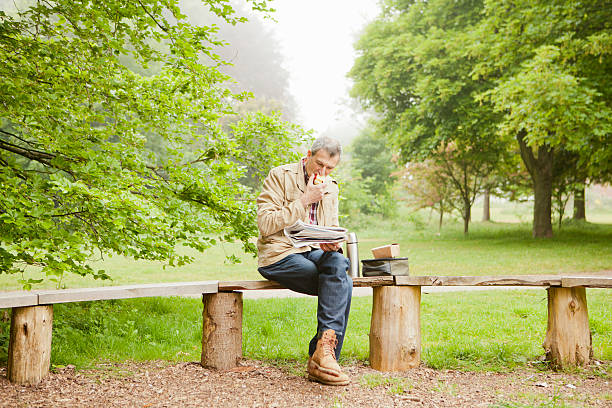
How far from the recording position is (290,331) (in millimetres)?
5504

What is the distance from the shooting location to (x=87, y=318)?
5516 mm

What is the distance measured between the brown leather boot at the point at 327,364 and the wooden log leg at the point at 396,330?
1.89 feet

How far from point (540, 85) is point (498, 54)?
91.8 inches

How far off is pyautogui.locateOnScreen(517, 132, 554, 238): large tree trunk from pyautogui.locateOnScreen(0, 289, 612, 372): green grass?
959 cm

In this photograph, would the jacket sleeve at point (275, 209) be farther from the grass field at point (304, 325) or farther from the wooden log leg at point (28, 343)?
the wooden log leg at point (28, 343)

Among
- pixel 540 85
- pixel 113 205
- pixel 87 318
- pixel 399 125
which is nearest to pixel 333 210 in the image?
pixel 113 205

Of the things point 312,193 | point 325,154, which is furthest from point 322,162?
point 312,193

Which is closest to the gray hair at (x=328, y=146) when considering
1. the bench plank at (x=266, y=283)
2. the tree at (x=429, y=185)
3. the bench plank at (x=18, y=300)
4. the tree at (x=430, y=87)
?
the bench plank at (x=266, y=283)

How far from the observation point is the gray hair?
3.78 meters

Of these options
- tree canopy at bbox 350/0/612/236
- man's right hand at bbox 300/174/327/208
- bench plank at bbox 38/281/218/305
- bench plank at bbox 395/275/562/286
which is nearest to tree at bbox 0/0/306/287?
bench plank at bbox 38/281/218/305

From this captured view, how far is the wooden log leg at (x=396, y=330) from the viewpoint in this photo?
403 cm

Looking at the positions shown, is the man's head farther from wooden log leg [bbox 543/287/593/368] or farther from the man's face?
wooden log leg [bbox 543/287/593/368]

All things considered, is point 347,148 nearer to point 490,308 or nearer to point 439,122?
point 439,122

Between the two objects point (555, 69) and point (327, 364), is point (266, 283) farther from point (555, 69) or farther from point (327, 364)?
point (555, 69)
